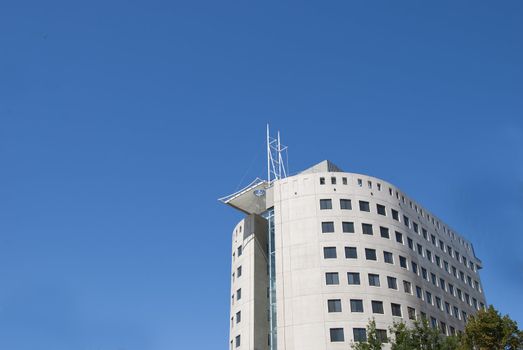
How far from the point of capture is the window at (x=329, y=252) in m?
60.0

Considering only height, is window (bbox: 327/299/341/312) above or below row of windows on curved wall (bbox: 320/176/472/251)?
below

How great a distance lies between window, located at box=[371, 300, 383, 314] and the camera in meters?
57.8

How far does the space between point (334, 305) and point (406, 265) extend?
11.4 metres

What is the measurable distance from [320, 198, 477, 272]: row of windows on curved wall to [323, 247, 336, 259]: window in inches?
195

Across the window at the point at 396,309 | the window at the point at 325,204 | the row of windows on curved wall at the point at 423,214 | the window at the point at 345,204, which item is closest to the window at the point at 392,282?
the window at the point at 396,309

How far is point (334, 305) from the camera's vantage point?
57.2 m

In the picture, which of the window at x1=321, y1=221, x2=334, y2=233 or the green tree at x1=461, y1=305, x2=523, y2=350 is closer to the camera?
the green tree at x1=461, y1=305, x2=523, y2=350

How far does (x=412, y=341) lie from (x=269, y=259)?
83.9 feet

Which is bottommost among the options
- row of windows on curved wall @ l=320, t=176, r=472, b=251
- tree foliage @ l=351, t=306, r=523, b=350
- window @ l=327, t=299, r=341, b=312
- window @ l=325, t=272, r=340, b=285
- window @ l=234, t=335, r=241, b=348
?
tree foliage @ l=351, t=306, r=523, b=350

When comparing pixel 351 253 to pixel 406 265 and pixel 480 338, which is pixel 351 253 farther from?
pixel 480 338

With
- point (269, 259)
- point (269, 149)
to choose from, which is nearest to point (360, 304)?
point (269, 259)

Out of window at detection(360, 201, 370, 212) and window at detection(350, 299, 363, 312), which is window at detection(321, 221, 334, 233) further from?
window at detection(350, 299, 363, 312)

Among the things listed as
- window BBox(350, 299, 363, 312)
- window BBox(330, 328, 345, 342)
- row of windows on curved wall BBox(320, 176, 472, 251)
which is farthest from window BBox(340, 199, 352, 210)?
window BBox(330, 328, 345, 342)

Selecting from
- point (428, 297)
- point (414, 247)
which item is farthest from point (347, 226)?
point (428, 297)
